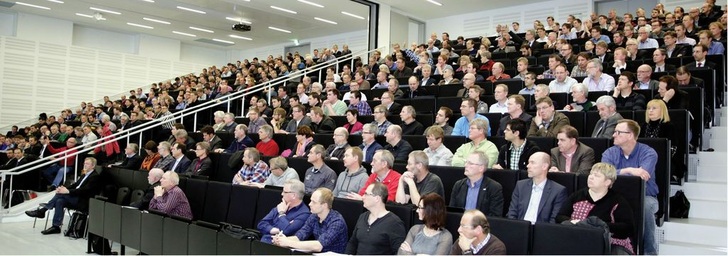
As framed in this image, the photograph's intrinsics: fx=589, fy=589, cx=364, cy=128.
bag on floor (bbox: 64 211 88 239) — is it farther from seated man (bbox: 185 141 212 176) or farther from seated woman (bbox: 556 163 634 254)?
seated woman (bbox: 556 163 634 254)

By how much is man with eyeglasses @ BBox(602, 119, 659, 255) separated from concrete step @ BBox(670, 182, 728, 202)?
0.70m

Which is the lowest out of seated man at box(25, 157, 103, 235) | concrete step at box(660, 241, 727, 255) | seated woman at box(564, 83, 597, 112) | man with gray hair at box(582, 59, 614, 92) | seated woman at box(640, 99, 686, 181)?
seated man at box(25, 157, 103, 235)

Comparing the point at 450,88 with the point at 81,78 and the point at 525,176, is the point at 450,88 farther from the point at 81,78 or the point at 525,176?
the point at 81,78

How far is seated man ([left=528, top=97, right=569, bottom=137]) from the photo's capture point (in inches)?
191

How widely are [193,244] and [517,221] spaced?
2.26 m

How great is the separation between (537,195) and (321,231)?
1.40 metres

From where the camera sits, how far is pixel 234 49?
21188mm

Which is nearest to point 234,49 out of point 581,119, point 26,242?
point 26,242

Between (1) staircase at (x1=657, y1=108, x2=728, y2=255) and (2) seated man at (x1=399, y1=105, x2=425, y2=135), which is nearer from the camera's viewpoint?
(1) staircase at (x1=657, y1=108, x2=728, y2=255)

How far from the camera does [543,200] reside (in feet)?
12.0

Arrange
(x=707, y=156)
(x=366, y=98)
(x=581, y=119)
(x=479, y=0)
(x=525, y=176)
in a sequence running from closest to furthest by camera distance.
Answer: (x=525, y=176), (x=707, y=156), (x=581, y=119), (x=366, y=98), (x=479, y=0)

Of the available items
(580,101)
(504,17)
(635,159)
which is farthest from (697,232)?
(504,17)

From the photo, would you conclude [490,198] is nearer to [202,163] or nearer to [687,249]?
[687,249]

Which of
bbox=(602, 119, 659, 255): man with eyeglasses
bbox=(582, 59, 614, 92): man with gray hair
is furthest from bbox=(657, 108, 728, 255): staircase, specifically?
bbox=(582, 59, 614, 92): man with gray hair
